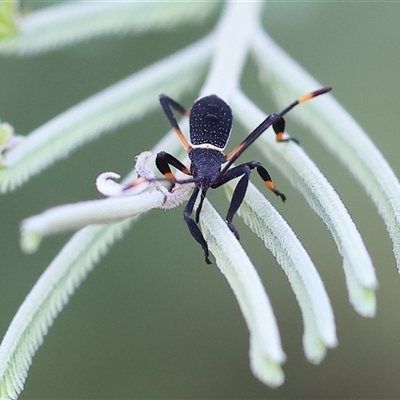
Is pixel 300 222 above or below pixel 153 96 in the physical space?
below

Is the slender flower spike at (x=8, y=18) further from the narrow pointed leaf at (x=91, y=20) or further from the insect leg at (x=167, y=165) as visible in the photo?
the insect leg at (x=167, y=165)

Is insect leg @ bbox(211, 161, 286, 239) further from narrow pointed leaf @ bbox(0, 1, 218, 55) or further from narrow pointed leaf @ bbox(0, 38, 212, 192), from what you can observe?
narrow pointed leaf @ bbox(0, 1, 218, 55)

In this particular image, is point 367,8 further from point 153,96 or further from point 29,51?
point 29,51

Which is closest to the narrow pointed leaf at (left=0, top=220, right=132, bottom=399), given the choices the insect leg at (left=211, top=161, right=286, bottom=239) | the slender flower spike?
the insect leg at (left=211, top=161, right=286, bottom=239)

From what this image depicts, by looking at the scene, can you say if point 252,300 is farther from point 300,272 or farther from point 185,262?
point 185,262

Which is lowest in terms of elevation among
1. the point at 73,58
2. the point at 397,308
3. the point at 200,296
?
the point at 397,308

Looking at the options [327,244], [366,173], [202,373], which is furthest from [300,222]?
[366,173]

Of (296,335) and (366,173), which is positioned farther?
(296,335)

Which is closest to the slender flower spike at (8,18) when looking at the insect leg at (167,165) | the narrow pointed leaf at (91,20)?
the narrow pointed leaf at (91,20)
